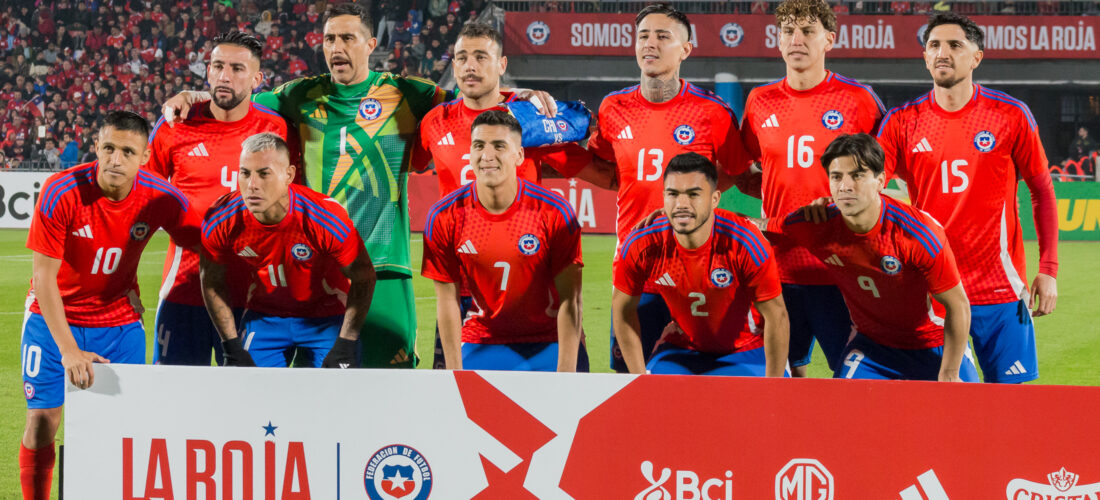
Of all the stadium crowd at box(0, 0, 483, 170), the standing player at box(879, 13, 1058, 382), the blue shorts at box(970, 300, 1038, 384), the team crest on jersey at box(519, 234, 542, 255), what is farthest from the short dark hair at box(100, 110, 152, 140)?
the stadium crowd at box(0, 0, 483, 170)

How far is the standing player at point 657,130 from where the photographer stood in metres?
5.20

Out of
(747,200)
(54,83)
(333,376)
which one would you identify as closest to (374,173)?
(333,376)

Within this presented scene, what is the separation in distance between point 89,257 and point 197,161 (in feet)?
2.87

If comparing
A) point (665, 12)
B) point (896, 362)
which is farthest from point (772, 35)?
point (896, 362)

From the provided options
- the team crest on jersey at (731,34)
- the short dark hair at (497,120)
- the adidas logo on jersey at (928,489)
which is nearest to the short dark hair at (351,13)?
the short dark hair at (497,120)

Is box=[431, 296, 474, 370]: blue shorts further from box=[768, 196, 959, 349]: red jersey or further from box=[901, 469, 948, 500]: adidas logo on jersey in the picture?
box=[901, 469, 948, 500]: adidas logo on jersey

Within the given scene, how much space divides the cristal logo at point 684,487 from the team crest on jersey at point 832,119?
7.30ft

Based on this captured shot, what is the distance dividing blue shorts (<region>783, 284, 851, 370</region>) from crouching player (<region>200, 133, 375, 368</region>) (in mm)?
2139

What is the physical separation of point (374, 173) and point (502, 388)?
236 cm

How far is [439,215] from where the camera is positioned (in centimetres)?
486

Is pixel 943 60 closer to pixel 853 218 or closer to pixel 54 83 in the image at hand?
pixel 853 218

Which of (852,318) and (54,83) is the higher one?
(54,83)

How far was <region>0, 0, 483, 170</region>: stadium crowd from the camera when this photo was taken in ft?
87.4

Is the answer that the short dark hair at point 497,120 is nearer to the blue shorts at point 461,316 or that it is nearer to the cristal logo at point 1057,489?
the blue shorts at point 461,316
